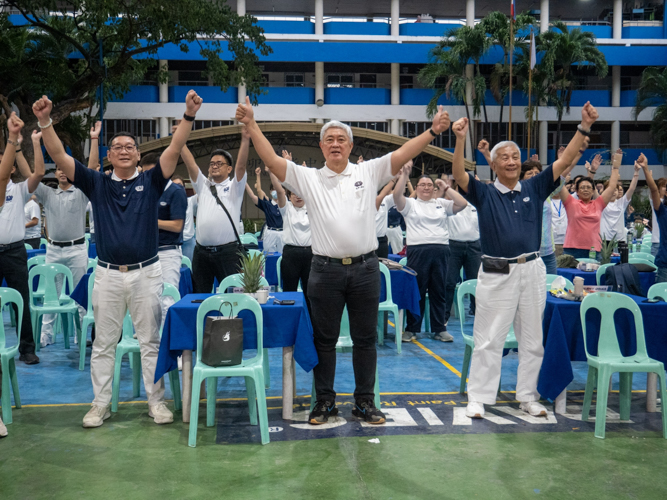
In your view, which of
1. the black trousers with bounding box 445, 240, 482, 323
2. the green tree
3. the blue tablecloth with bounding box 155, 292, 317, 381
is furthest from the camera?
the green tree

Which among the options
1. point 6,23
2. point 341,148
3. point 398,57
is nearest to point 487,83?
point 398,57

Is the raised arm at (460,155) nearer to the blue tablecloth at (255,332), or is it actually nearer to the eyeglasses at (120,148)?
the blue tablecloth at (255,332)

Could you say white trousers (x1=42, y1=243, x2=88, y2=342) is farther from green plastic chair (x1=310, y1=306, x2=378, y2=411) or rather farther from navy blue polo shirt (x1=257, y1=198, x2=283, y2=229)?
navy blue polo shirt (x1=257, y1=198, x2=283, y2=229)

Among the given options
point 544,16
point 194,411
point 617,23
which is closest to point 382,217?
point 194,411

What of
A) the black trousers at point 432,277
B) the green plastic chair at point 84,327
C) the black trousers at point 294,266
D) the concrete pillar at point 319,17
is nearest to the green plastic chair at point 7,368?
the green plastic chair at point 84,327

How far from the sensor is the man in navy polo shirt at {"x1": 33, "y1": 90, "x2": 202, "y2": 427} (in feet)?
13.5

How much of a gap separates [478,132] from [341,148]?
22.9 metres

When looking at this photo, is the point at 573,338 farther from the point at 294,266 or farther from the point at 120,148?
the point at 120,148

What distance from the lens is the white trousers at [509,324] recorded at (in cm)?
424

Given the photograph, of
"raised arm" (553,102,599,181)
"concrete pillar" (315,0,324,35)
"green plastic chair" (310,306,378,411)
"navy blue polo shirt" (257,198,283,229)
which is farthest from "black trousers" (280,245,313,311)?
"concrete pillar" (315,0,324,35)

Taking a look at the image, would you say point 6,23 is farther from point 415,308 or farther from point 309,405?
point 309,405

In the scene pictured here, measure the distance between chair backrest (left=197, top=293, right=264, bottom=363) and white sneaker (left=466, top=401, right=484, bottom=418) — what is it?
1.48 meters

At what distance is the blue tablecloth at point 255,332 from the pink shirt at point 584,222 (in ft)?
12.2

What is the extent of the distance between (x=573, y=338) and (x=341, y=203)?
6.27 feet
